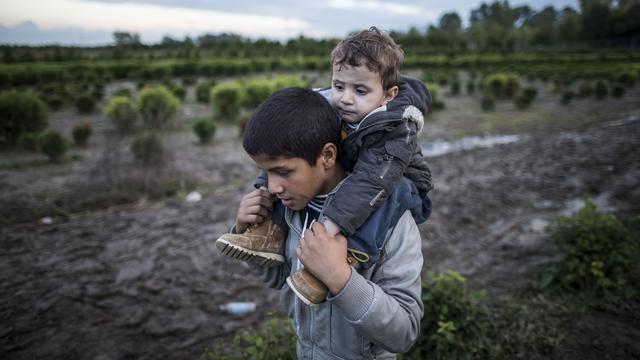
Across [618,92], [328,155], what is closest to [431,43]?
[618,92]

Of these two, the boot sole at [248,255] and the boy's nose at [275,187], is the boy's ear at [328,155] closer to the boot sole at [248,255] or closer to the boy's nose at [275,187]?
the boy's nose at [275,187]

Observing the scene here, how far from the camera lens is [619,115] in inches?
527

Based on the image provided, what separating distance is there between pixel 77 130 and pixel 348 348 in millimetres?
10634

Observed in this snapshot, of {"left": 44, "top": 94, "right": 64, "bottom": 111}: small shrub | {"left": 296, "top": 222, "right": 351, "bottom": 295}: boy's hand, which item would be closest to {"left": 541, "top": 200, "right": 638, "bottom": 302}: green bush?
{"left": 296, "top": 222, "right": 351, "bottom": 295}: boy's hand

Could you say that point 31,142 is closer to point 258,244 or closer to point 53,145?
point 53,145

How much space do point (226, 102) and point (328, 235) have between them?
44.4ft

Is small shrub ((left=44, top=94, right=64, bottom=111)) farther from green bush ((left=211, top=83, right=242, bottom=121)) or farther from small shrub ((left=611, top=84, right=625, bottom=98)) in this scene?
small shrub ((left=611, top=84, right=625, bottom=98))

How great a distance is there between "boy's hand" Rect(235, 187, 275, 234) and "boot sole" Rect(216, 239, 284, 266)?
4.3 inches

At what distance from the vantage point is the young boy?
134 centimetres

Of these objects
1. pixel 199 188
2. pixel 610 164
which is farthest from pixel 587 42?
pixel 199 188

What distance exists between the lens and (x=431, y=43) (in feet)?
160

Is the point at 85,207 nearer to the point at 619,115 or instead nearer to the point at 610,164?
the point at 610,164

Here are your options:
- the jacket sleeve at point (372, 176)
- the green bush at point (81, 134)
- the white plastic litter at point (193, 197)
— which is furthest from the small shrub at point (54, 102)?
the jacket sleeve at point (372, 176)

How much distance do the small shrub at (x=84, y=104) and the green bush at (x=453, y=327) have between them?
14773mm
